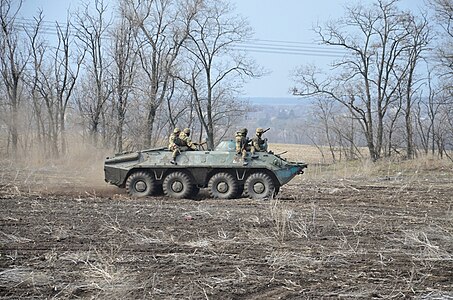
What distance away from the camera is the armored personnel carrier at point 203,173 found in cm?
1449

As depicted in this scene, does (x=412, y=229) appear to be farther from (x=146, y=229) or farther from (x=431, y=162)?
(x=431, y=162)

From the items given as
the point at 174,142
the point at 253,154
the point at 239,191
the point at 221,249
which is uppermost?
the point at 174,142

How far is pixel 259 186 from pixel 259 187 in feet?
0.09

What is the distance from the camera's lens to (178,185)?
589 inches

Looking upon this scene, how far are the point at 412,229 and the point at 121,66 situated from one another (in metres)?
24.7

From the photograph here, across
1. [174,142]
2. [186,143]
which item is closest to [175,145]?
[174,142]

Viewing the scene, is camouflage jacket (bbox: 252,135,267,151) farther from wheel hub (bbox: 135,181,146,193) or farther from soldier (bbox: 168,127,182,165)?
wheel hub (bbox: 135,181,146,193)

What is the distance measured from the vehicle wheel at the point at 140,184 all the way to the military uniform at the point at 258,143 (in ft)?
9.50

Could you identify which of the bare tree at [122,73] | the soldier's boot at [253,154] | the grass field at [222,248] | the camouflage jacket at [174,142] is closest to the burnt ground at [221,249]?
the grass field at [222,248]

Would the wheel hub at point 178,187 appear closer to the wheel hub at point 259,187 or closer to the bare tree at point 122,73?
the wheel hub at point 259,187

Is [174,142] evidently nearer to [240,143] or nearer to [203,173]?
[203,173]

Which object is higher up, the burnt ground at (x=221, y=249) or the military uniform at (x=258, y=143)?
the military uniform at (x=258, y=143)

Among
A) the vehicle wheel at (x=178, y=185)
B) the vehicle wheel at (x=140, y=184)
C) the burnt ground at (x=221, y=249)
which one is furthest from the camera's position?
the vehicle wheel at (x=140, y=184)

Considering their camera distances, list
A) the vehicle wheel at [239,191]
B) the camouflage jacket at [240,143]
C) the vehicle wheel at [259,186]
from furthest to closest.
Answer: the vehicle wheel at [239,191] < the camouflage jacket at [240,143] < the vehicle wheel at [259,186]
